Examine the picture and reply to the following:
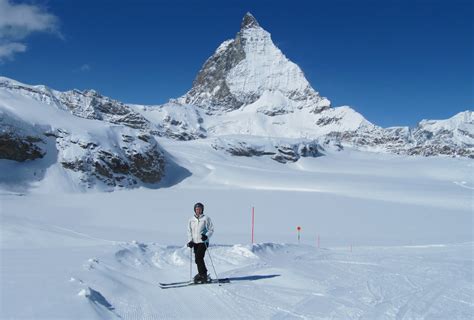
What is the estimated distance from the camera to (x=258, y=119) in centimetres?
17588

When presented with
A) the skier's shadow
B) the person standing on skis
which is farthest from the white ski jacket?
the skier's shadow

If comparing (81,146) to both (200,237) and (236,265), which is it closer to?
(236,265)

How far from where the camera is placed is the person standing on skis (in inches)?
314

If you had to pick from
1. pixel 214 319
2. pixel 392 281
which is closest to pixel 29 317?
pixel 214 319

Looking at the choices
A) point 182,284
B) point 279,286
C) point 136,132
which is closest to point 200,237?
point 182,284

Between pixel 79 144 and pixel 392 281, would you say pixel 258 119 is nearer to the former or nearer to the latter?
pixel 79 144

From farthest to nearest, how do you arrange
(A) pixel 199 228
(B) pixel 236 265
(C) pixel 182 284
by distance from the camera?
(B) pixel 236 265 → (A) pixel 199 228 → (C) pixel 182 284

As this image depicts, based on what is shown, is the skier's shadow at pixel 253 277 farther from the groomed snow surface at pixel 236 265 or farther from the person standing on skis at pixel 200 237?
the person standing on skis at pixel 200 237

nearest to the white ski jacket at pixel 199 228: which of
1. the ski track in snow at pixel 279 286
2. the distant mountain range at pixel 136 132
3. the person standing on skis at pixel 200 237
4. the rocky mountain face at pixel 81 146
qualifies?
the person standing on skis at pixel 200 237

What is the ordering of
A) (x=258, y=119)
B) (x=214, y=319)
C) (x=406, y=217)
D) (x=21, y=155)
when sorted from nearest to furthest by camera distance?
(x=214, y=319)
(x=406, y=217)
(x=21, y=155)
(x=258, y=119)

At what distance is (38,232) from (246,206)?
66.5 ft

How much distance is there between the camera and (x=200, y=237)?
8102mm

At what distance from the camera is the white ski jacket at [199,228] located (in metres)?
8.14

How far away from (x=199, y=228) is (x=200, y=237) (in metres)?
0.17
